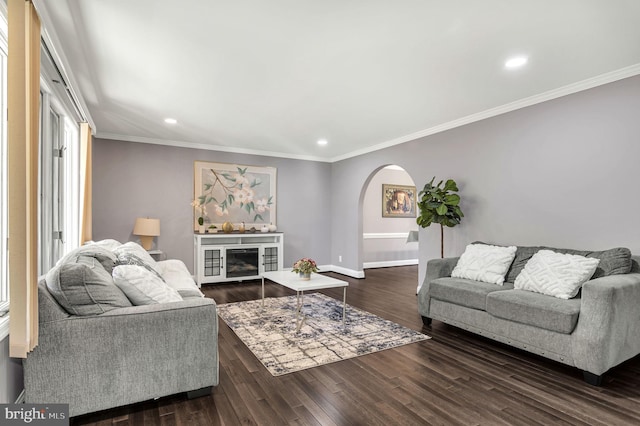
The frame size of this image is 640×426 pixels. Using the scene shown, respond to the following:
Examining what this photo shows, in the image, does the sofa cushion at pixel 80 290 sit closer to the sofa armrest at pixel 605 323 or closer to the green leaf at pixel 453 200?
the sofa armrest at pixel 605 323

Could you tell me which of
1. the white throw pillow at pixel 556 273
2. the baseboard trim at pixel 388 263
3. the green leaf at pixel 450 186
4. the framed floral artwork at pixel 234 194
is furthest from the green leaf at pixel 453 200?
the baseboard trim at pixel 388 263

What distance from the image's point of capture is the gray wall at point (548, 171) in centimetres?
311

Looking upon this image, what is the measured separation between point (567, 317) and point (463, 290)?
0.91 metres

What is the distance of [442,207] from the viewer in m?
4.21

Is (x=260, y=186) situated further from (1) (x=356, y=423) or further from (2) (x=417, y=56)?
(1) (x=356, y=423)

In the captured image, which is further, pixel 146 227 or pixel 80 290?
pixel 146 227

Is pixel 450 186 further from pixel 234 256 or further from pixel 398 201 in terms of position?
pixel 398 201

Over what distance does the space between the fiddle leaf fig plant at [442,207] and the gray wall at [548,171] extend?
0.26 metres

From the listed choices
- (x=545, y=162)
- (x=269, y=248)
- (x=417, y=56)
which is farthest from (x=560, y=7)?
(x=269, y=248)

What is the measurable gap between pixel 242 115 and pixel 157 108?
1026 millimetres

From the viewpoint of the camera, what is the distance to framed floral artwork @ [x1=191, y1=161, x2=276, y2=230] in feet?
20.2

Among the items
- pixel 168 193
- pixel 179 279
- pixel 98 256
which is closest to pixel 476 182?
pixel 179 279

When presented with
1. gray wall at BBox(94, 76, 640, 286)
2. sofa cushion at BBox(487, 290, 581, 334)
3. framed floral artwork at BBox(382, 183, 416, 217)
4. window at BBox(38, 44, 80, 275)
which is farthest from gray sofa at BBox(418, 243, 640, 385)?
framed floral artwork at BBox(382, 183, 416, 217)

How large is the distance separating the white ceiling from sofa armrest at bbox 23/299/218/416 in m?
1.96
